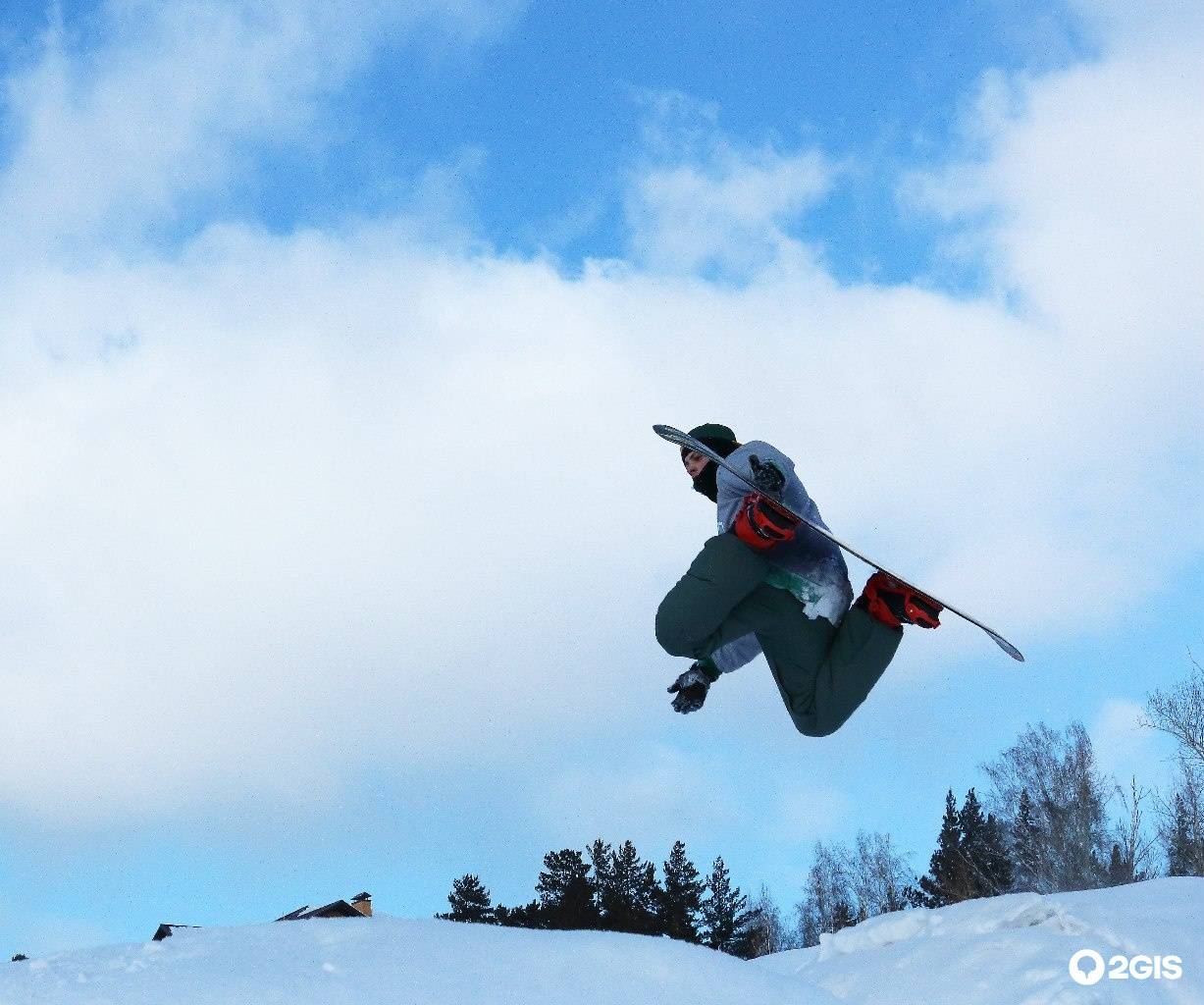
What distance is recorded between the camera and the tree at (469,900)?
32.2 meters

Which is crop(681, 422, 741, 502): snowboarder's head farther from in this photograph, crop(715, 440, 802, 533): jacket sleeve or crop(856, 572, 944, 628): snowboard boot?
crop(856, 572, 944, 628): snowboard boot

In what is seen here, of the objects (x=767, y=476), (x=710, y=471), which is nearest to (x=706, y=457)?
(x=710, y=471)

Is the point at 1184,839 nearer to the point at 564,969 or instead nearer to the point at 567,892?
the point at 567,892

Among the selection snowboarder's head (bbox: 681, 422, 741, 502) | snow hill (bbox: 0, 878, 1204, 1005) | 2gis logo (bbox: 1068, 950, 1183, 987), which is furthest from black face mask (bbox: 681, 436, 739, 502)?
2gis logo (bbox: 1068, 950, 1183, 987)

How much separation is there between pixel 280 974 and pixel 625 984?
80cm

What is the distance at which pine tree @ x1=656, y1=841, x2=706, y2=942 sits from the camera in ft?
112

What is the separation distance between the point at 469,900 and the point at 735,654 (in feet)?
99.2

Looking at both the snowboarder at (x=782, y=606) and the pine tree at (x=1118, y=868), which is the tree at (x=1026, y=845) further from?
the snowboarder at (x=782, y=606)

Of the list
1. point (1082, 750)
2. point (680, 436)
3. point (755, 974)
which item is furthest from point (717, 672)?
point (1082, 750)

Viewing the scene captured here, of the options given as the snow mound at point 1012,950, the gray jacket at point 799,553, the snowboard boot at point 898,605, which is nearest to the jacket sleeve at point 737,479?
the gray jacket at point 799,553

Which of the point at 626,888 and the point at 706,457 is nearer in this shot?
the point at 706,457

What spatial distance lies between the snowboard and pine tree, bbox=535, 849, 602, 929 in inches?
1055

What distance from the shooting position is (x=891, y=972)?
4082 millimetres

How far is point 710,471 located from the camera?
525cm
